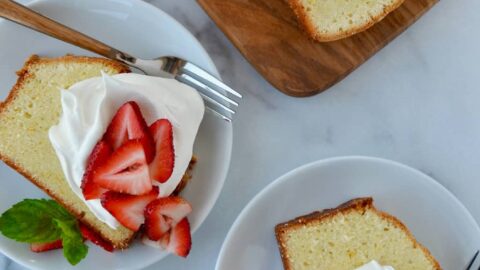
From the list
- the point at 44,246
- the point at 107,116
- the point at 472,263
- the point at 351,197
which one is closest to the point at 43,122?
the point at 107,116

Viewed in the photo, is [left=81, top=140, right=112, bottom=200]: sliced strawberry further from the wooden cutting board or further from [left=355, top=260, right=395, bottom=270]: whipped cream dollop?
[left=355, top=260, right=395, bottom=270]: whipped cream dollop

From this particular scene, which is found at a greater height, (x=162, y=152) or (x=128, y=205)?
(x=162, y=152)

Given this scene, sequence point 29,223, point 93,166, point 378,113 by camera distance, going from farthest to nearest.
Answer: point 378,113 → point 29,223 → point 93,166

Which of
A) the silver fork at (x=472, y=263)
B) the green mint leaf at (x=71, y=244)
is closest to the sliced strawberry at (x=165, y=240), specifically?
→ the green mint leaf at (x=71, y=244)

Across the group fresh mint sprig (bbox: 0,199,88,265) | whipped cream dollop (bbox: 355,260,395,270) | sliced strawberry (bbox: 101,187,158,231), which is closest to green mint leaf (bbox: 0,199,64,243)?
fresh mint sprig (bbox: 0,199,88,265)

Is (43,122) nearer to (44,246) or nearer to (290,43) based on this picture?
(44,246)

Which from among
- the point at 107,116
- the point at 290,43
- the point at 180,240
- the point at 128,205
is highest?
the point at 290,43

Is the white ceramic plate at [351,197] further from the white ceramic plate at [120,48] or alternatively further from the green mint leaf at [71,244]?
the green mint leaf at [71,244]
